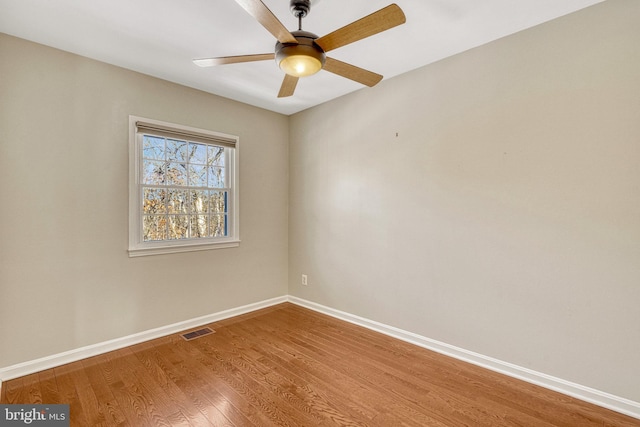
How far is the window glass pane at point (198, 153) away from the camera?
333cm

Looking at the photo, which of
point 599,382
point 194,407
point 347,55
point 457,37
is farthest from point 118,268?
point 599,382

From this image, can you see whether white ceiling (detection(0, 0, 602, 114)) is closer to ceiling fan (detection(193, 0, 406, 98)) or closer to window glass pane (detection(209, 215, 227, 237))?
ceiling fan (detection(193, 0, 406, 98))

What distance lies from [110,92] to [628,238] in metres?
4.14

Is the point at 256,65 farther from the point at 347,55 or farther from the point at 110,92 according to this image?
the point at 110,92

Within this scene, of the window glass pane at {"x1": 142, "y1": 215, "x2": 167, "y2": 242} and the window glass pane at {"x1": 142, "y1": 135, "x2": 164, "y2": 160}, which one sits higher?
the window glass pane at {"x1": 142, "y1": 135, "x2": 164, "y2": 160}

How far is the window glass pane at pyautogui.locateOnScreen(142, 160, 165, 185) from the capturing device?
2988 millimetres

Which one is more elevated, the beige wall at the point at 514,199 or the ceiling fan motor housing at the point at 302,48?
the ceiling fan motor housing at the point at 302,48

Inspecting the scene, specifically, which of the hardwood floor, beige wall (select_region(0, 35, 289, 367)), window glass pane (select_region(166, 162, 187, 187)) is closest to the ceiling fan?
beige wall (select_region(0, 35, 289, 367))

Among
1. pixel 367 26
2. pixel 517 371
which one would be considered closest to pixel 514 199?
pixel 517 371

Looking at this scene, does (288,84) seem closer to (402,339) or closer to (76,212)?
(76,212)

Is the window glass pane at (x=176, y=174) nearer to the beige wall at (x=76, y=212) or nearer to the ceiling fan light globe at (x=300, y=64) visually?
the beige wall at (x=76, y=212)

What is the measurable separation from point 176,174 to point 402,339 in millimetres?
2904

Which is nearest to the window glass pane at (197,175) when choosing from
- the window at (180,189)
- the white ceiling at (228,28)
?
the window at (180,189)

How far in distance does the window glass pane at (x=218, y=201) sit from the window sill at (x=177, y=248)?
0.39m
